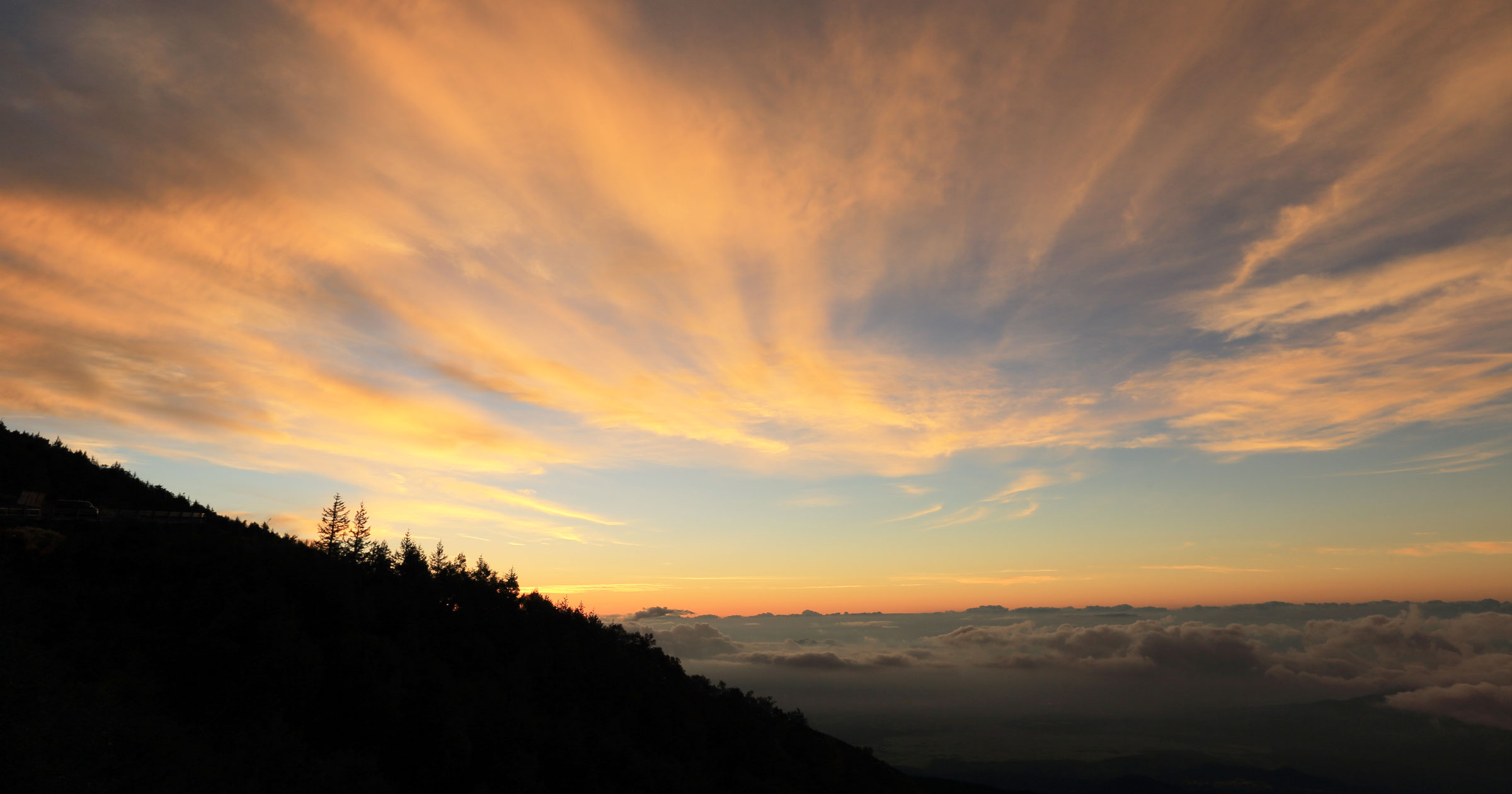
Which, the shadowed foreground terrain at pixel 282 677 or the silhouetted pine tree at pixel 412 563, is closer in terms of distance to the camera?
the shadowed foreground terrain at pixel 282 677

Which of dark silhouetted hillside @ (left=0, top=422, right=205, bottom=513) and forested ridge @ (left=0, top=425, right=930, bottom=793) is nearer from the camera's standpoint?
forested ridge @ (left=0, top=425, right=930, bottom=793)

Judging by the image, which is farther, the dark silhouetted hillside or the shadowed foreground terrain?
the dark silhouetted hillside

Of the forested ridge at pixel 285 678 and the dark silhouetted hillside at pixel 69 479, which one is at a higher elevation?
the dark silhouetted hillside at pixel 69 479

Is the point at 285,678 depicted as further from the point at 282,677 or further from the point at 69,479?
the point at 69,479

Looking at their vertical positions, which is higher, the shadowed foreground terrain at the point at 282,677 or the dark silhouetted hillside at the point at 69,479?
the dark silhouetted hillside at the point at 69,479

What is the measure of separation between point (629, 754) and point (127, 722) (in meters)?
41.4

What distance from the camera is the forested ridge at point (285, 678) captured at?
29.4 metres

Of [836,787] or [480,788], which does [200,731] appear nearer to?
[480,788]

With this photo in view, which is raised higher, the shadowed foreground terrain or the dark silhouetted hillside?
the dark silhouetted hillside

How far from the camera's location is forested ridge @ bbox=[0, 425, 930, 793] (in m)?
29.4

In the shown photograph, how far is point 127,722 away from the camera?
96.1ft

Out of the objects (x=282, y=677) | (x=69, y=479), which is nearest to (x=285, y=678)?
(x=282, y=677)

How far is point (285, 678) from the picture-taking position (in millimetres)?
40938

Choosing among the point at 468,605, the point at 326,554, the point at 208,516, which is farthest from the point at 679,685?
the point at 208,516
